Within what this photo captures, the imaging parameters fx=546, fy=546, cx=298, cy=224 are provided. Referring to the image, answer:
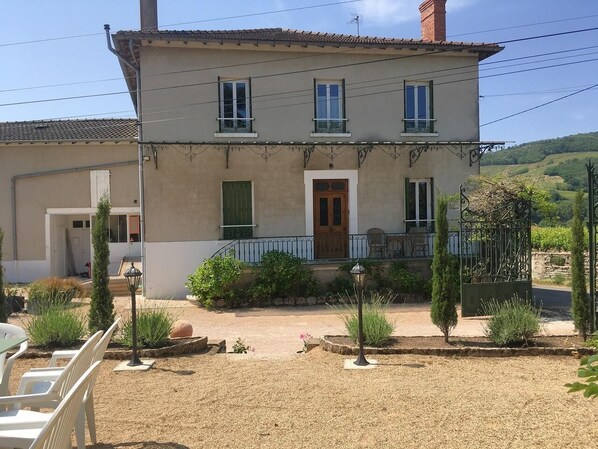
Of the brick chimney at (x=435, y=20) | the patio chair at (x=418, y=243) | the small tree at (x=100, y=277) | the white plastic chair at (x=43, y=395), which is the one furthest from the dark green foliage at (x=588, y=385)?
the brick chimney at (x=435, y=20)

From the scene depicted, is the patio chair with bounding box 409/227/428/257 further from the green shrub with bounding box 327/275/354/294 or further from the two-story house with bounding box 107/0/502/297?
the green shrub with bounding box 327/275/354/294

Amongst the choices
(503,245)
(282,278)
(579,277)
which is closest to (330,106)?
(282,278)

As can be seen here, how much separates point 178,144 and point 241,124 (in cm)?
197

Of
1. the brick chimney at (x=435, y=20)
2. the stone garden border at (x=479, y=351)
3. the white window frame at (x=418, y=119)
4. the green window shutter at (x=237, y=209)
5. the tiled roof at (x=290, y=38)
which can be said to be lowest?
the stone garden border at (x=479, y=351)

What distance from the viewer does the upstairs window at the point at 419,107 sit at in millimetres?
16656

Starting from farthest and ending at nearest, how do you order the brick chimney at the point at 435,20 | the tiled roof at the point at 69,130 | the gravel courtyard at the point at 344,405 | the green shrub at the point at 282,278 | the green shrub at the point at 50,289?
the tiled roof at the point at 69,130 → the brick chimney at the point at 435,20 → the green shrub at the point at 282,278 → the green shrub at the point at 50,289 → the gravel courtyard at the point at 344,405

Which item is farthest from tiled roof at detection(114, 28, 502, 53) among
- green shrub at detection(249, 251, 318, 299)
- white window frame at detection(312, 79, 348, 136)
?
green shrub at detection(249, 251, 318, 299)

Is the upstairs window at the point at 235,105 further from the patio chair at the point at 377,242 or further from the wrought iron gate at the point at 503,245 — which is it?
the wrought iron gate at the point at 503,245

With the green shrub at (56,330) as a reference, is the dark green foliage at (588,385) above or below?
above

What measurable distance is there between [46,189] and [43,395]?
18.8 m

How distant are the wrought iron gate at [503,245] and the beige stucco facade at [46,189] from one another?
44.7ft

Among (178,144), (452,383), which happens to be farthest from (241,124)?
(452,383)

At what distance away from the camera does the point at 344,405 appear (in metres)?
5.30

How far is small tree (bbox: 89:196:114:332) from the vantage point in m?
8.10
